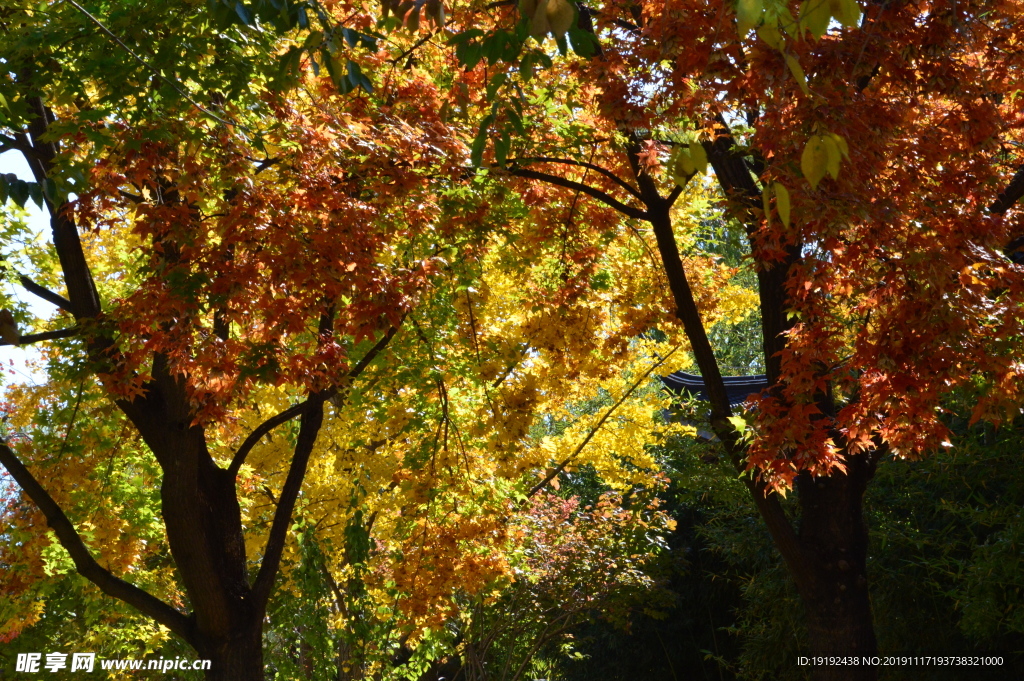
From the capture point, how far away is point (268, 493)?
8.95m

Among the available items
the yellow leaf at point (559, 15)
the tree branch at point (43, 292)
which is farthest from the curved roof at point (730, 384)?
the yellow leaf at point (559, 15)

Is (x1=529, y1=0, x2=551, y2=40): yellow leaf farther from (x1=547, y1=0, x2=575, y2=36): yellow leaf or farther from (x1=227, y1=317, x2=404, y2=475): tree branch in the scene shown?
(x1=227, y1=317, x2=404, y2=475): tree branch

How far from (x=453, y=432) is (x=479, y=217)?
1.72 meters

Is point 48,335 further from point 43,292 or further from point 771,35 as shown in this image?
point 771,35

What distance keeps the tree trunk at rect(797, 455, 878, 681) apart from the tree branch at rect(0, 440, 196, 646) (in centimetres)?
411

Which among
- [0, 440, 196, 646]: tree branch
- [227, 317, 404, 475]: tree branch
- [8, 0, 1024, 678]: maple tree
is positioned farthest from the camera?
[227, 317, 404, 475]: tree branch

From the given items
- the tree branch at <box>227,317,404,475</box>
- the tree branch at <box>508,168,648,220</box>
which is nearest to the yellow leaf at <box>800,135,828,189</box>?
the tree branch at <box>508,168,648,220</box>

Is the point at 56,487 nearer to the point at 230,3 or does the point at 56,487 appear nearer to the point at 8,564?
the point at 8,564

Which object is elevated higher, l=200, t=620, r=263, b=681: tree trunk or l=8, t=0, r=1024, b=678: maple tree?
l=8, t=0, r=1024, b=678: maple tree

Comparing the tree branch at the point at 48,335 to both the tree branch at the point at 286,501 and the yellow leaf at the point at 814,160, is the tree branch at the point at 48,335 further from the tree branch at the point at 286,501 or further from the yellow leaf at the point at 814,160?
the yellow leaf at the point at 814,160

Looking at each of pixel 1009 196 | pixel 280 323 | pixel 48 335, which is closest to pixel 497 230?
pixel 280 323

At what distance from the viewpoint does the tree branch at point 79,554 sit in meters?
5.73

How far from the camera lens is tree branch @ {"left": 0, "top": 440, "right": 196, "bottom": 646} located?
226 inches

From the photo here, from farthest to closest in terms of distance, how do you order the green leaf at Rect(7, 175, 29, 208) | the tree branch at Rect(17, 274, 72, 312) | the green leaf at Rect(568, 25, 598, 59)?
the tree branch at Rect(17, 274, 72, 312) → the green leaf at Rect(7, 175, 29, 208) → the green leaf at Rect(568, 25, 598, 59)
